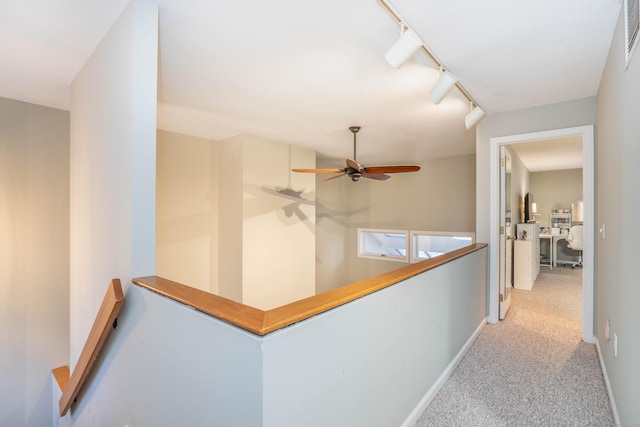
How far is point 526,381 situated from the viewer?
2123 mm

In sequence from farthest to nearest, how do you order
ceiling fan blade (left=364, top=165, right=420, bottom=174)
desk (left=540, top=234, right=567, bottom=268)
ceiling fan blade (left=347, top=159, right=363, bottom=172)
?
desk (left=540, top=234, right=567, bottom=268), ceiling fan blade (left=347, top=159, right=363, bottom=172), ceiling fan blade (left=364, top=165, right=420, bottom=174)

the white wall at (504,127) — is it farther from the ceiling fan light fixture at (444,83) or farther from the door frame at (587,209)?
the ceiling fan light fixture at (444,83)

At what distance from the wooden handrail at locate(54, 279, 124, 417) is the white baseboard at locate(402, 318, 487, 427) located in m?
1.60

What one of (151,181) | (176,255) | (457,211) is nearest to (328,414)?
(151,181)

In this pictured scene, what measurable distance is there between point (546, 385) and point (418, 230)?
3.89m

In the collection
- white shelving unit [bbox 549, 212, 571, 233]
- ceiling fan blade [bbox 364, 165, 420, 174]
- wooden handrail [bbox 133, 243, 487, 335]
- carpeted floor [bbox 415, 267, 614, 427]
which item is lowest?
carpeted floor [bbox 415, 267, 614, 427]

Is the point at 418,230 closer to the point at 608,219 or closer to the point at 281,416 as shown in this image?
the point at 608,219

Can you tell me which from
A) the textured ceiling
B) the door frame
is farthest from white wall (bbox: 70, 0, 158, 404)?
the door frame

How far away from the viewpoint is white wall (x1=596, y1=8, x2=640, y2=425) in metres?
1.32

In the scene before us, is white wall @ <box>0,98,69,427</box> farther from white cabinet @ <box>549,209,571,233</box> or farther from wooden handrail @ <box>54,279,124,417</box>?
white cabinet @ <box>549,209,571,233</box>

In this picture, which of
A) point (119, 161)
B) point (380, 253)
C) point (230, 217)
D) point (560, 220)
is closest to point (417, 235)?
point (380, 253)

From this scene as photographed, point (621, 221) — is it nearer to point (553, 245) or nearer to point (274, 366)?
point (274, 366)

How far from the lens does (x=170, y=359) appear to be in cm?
115

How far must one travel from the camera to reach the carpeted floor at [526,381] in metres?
1.77
